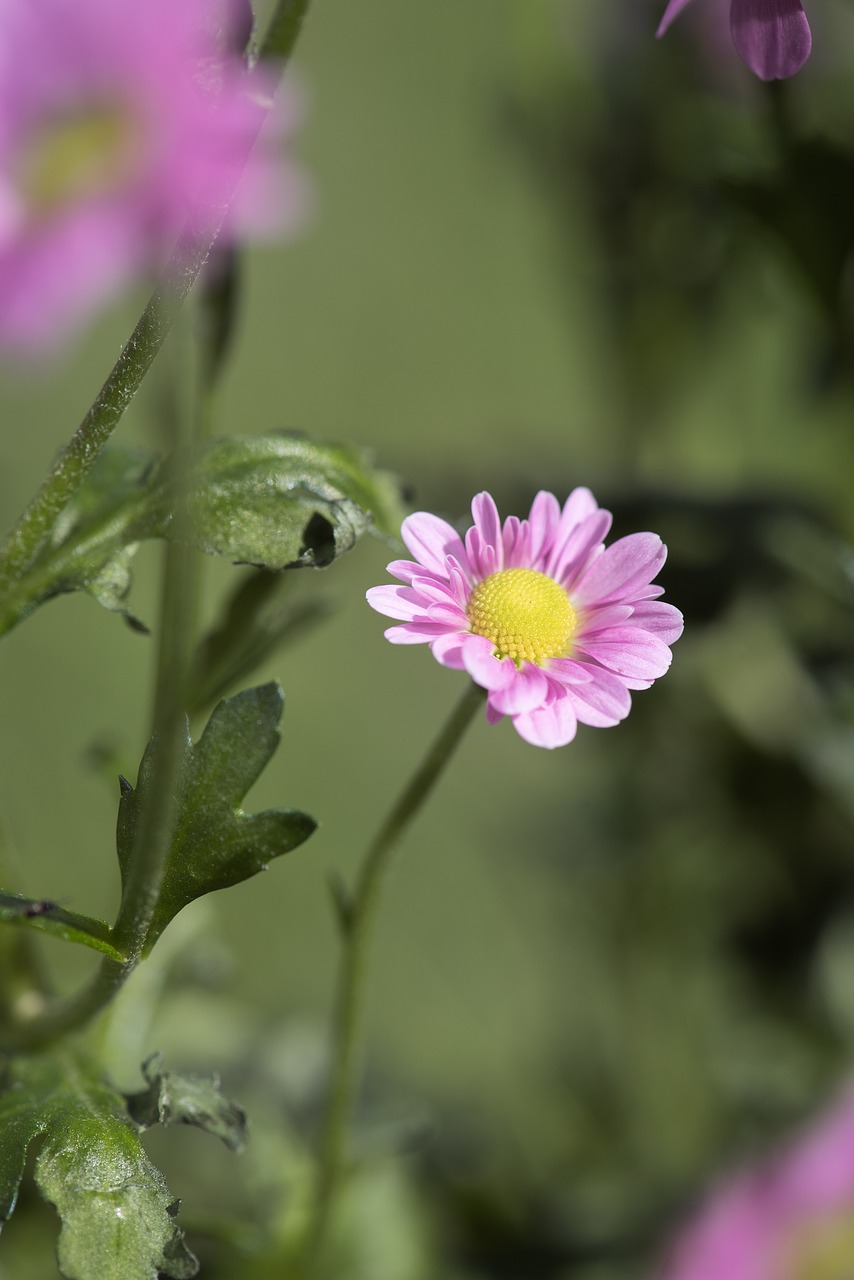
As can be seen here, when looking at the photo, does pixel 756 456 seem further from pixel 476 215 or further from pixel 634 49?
pixel 476 215

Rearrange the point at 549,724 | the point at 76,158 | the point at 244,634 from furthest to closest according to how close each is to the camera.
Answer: the point at 76,158 → the point at 244,634 → the point at 549,724

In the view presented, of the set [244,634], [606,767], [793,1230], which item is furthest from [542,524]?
[606,767]

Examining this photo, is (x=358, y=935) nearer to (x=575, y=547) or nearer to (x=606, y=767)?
(x=575, y=547)

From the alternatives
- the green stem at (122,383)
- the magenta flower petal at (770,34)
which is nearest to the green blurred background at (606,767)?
the green stem at (122,383)

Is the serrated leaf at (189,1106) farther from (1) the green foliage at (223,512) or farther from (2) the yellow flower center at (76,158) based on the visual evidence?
(2) the yellow flower center at (76,158)

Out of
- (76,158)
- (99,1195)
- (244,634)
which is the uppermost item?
(76,158)

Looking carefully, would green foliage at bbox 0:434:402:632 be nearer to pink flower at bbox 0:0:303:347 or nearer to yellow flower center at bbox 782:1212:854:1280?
pink flower at bbox 0:0:303:347

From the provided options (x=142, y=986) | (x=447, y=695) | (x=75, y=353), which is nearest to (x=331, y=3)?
(x=75, y=353)

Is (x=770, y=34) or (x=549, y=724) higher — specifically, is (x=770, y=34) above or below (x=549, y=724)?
above
